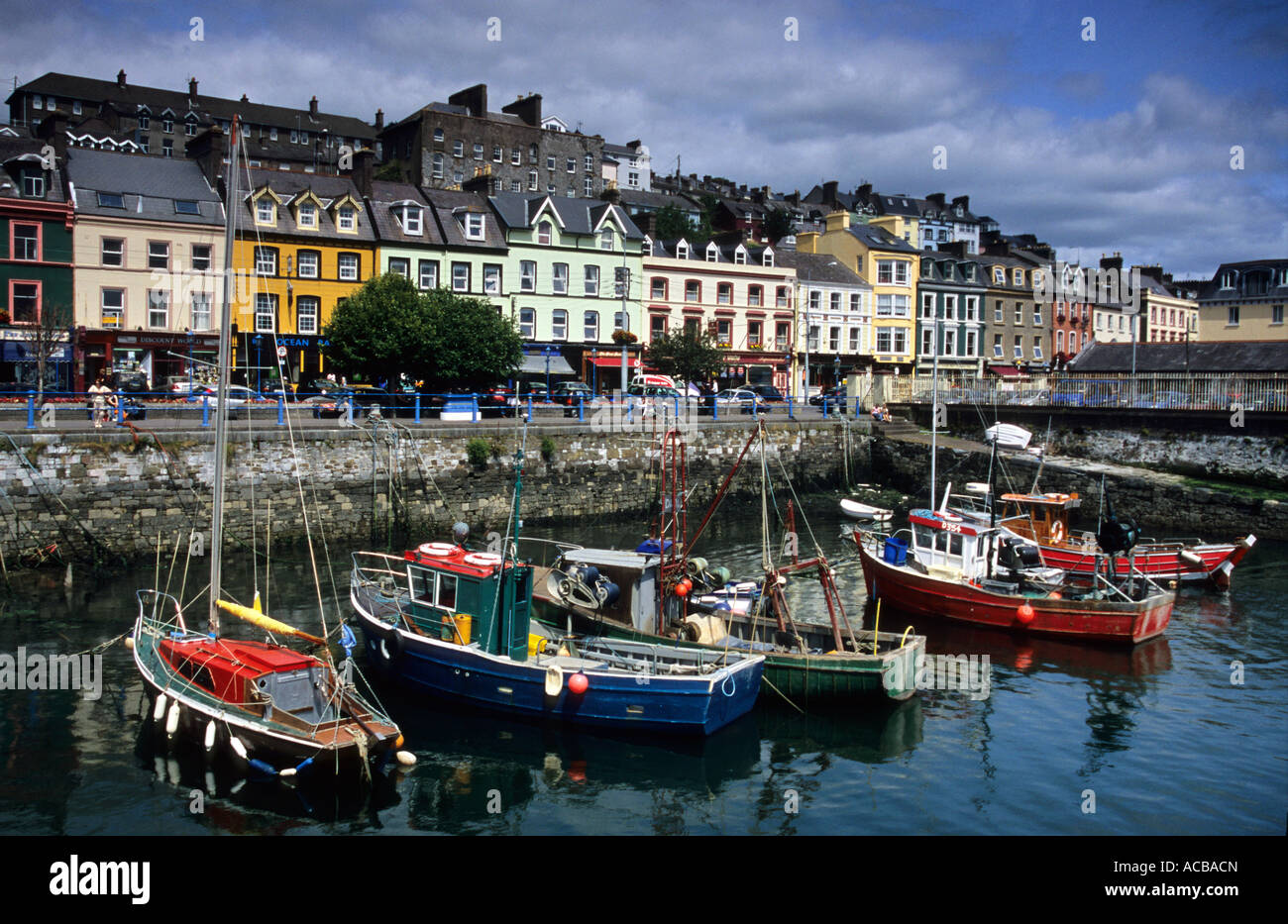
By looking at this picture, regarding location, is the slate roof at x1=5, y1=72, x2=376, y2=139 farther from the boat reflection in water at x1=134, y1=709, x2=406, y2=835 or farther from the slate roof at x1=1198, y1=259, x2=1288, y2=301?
the boat reflection in water at x1=134, y1=709, x2=406, y2=835

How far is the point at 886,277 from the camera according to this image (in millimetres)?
68875

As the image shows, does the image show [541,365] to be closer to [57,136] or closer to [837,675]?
[57,136]

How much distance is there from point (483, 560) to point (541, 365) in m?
33.7

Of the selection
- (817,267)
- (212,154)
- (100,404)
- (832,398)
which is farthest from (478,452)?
(817,267)

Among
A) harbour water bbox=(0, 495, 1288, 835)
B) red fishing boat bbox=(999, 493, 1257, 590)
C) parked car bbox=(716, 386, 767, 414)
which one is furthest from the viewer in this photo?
parked car bbox=(716, 386, 767, 414)

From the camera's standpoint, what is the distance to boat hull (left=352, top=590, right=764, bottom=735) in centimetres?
1677

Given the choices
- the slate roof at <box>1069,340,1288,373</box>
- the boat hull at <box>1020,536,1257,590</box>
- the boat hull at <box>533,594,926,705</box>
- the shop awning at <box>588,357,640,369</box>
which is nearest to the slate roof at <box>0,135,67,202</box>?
the shop awning at <box>588,357,640,369</box>

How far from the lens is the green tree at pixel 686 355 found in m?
53.8

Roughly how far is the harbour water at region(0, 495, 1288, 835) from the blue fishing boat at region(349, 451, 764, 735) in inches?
17.9

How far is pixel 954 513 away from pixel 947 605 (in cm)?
391

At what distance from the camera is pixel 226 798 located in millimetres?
14609

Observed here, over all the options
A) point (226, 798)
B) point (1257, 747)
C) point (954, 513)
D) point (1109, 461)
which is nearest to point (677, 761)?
point (226, 798)
